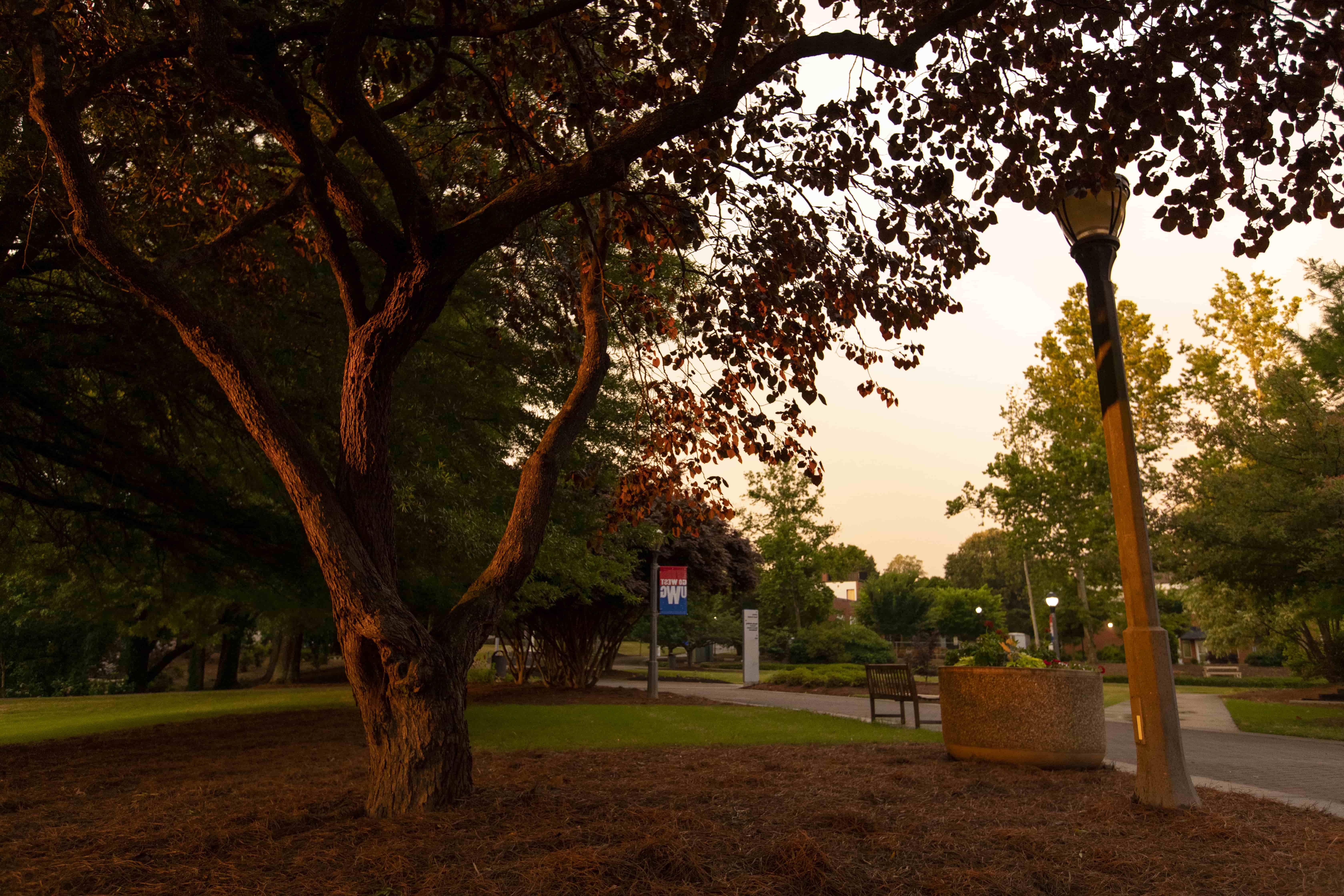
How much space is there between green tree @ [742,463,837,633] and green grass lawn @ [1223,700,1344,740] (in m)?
23.6

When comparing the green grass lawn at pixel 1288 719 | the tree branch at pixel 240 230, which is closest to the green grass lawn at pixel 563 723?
the tree branch at pixel 240 230

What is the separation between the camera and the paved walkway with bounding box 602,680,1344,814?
7.79m

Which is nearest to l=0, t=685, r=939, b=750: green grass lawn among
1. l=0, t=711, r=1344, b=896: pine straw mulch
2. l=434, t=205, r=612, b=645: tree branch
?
l=0, t=711, r=1344, b=896: pine straw mulch

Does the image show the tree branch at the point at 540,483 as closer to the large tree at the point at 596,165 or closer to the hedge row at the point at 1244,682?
the large tree at the point at 596,165

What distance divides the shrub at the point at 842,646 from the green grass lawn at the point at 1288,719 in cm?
1967

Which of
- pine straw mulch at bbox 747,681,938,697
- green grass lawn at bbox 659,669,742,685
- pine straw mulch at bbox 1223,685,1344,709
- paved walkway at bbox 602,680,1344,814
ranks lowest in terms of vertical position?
paved walkway at bbox 602,680,1344,814

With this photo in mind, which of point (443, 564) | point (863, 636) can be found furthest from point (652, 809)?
point (863, 636)

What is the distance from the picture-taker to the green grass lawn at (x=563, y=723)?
10.8 metres

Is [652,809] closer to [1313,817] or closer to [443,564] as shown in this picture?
[1313,817]

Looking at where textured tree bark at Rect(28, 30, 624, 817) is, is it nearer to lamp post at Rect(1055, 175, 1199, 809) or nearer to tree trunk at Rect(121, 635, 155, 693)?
lamp post at Rect(1055, 175, 1199, 809)

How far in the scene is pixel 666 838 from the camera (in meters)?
4.38

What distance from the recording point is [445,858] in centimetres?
412

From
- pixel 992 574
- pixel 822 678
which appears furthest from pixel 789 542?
pixel 992 574

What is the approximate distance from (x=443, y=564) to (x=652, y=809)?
7.39 meters
